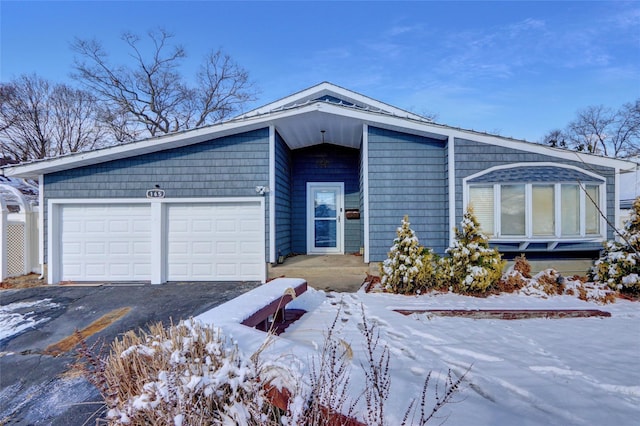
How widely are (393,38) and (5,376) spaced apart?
12191mm

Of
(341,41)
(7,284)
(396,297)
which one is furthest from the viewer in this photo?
(341,41)

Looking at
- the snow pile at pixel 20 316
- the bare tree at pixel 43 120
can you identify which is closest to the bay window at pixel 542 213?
the snow pile at pixel 20 316

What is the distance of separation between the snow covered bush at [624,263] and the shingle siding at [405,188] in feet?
9.20

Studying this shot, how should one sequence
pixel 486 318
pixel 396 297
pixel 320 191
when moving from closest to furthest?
pixel 486 318
pixel 396 297
pixel 320 191

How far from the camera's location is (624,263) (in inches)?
211

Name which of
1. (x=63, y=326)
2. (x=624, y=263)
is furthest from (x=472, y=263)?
(x=63, y=326)

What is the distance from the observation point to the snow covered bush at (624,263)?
17.2 feet

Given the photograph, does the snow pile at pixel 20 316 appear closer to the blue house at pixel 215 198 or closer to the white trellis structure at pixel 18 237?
the blue house at pixel 215 198

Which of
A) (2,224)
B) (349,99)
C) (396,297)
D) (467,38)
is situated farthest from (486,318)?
(2,224)

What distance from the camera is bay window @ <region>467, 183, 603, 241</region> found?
596cm

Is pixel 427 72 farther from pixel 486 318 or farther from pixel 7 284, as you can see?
pixel 7 284

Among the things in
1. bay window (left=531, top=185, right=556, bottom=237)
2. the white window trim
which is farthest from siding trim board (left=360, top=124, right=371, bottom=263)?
bay window (left=531, top=185, right=556, bottom=237)

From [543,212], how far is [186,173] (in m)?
7.46

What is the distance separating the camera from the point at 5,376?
3.09m
